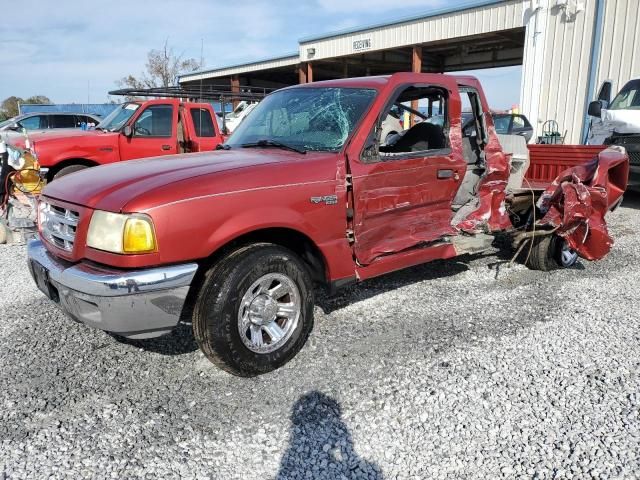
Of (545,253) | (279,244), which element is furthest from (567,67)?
(279,244)

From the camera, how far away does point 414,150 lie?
4176mm

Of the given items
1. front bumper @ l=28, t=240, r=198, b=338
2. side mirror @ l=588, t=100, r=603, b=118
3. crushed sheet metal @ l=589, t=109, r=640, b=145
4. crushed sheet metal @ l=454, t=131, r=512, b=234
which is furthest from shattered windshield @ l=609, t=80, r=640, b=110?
front bumper @ l=28, t=240, r=198, b=338

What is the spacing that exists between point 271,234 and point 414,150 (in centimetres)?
159

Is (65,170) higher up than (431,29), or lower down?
lower down

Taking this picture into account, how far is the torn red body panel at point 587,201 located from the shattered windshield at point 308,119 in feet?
7.87

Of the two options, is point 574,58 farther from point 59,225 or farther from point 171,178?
point 59,225

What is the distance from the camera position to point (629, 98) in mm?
9133

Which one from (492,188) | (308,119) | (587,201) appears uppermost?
(308,119)

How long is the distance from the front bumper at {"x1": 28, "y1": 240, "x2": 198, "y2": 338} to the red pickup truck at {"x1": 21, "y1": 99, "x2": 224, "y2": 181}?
5.54m

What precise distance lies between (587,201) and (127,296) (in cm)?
418

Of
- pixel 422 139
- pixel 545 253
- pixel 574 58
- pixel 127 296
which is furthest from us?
pixel 574 58

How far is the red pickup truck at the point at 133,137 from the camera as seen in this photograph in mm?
7887

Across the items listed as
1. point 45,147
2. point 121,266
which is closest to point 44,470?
point 121,266

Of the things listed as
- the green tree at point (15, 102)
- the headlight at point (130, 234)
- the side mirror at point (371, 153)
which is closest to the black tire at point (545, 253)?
the side mirror at point (371, 153)
